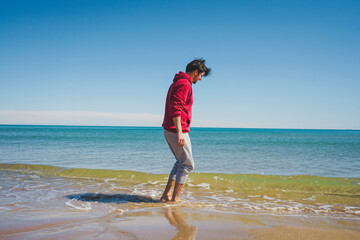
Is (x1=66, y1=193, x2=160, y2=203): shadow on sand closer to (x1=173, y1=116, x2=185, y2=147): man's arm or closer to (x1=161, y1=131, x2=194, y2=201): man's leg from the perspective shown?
(x1=161, y1=131, x2=194, y2=201): man's leg

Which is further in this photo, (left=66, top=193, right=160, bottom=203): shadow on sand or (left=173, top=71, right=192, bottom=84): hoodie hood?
(left=66, top=193, right=160, bottom=203): shadow on sand

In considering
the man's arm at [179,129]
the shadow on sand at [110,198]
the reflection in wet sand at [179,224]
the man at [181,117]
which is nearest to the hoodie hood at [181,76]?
the man at [181,117]

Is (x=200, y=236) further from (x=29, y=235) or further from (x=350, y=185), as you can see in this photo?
(x=350, y=185)

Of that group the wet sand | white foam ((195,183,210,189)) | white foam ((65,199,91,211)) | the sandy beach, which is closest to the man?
the sandy beach

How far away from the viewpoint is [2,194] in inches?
186

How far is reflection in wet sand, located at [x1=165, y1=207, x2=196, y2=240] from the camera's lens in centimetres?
246

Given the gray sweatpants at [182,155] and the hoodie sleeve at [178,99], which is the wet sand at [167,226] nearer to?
the gray sweatpants at [182,155]

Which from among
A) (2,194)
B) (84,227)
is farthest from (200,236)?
(2,194)

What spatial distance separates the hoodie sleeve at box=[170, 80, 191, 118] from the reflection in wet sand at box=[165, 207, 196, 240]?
4.24ft

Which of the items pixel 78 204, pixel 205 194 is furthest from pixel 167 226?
pixel 205 194

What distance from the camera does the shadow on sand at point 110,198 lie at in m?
4.39

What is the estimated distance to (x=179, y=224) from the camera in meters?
2.86

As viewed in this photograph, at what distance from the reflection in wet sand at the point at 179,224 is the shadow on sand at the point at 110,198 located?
2.82 ft

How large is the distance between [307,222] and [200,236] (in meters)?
1.53
